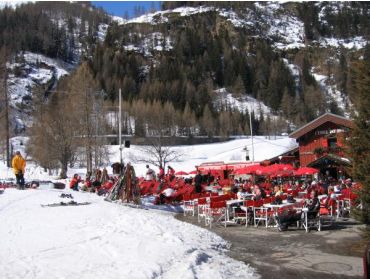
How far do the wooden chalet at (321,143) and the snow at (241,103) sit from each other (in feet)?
261

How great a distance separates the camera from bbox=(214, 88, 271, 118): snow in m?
120

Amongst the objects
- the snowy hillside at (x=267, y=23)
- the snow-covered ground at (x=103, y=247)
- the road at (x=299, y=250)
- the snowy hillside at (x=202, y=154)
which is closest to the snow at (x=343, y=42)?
the snowy hillside at (x=267, y=23)

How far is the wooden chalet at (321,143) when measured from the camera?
113 ft

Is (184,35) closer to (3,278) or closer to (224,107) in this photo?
(224,107)

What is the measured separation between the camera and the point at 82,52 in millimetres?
157125

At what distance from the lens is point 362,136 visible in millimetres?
8555

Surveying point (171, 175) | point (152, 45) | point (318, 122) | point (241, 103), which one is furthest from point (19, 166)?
point (152, 45)

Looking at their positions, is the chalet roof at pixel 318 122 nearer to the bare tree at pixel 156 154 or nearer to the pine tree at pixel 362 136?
the bare tree at pixel 156 154

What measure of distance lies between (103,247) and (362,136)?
527 centimetres

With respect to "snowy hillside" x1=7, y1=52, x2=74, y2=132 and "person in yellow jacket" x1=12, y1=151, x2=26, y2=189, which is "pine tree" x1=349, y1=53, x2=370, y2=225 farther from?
"snowy hillside" x1=7, y1=52, x2=74, y2=132

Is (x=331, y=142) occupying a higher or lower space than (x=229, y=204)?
higher

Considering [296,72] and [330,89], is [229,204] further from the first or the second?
[296,72]

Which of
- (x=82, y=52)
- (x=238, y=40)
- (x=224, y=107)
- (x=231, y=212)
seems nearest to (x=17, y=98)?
(x=82, y=52)

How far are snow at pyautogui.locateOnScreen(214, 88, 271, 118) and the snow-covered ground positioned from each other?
107391 mm
